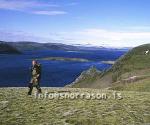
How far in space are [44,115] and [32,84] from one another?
7705 mm

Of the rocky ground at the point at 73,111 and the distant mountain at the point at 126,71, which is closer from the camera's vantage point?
the rocky ground at the point at 73,111

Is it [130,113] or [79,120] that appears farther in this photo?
[130,113]

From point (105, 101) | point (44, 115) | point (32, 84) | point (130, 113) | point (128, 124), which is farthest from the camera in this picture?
point (32, 84)

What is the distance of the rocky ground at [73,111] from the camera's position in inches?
687

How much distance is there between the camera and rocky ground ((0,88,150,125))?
1745 centimetres

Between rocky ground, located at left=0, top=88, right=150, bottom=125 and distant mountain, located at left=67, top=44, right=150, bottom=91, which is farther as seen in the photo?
distant mountain, located at left=67, top=44, right=150, bottom=91

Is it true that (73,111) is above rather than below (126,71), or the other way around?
below

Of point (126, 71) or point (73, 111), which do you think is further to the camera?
point (126, 71)

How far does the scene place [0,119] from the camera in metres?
17.4

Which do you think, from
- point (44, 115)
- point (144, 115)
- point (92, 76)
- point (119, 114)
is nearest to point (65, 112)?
point (44, 115)

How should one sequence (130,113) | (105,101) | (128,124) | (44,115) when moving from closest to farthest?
(128,124), (44,115), (130,113), (105,101)

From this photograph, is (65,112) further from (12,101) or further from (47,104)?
(12,101)

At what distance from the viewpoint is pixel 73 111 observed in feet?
65.1

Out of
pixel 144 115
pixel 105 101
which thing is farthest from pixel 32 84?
pixel 144 115
